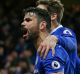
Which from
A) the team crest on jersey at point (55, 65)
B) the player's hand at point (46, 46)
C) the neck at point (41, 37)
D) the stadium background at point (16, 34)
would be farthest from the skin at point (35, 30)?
the stadium background at point (16, 34)

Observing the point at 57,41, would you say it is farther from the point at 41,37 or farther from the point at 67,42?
the point at 41,37

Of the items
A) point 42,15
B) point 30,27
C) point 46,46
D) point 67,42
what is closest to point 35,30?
point 30,27

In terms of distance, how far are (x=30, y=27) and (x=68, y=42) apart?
424mm

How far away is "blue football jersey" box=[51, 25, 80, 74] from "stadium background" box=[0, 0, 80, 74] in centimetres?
349

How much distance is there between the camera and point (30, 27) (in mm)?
4445

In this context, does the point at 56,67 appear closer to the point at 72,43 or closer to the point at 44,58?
the point at 44,58

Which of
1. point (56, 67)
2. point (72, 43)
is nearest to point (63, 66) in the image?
point (56, 67)

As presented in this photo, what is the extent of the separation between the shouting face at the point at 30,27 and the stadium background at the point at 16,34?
12.2 ft

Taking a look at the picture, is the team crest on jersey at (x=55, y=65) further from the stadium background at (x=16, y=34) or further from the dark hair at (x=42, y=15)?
the stadium background at (x=16, y=34)

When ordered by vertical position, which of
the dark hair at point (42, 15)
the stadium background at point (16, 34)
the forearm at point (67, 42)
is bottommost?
the stadium background at point (16, 34)

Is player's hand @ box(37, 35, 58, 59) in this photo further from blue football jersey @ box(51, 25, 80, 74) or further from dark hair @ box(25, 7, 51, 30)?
dark hair @ box(25, 7, 51, 30)

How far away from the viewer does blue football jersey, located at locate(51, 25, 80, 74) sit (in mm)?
4289

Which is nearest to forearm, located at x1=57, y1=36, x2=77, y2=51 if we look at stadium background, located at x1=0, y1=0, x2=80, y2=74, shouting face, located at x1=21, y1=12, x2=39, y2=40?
shouting face, located at x1=21, y1=12, x2=39, y2=40

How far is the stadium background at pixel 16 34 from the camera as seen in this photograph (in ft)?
29.8
